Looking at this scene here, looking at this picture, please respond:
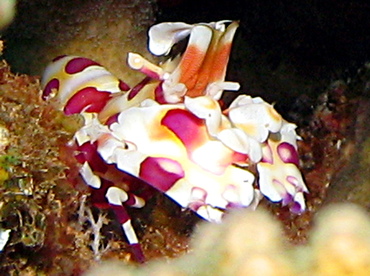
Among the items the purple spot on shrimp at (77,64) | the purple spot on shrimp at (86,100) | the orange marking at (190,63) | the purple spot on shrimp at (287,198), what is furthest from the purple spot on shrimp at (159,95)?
the purple spot on shrimp at (77,64)

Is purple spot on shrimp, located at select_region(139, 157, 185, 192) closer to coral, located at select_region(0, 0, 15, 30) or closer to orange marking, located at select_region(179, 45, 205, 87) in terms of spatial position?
orange marking, located at select_region(179, 45, 205, 87)

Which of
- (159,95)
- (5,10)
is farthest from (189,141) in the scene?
(5,10)

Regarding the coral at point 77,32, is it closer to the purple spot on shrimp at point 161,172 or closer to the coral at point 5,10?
the coral at point 5,10

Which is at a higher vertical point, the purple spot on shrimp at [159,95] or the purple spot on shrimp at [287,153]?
the purple spot on shrimp at [159,95]

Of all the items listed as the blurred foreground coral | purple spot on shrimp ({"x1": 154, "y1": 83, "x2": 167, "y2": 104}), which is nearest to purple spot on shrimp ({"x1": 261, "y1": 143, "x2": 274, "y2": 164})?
purple spot on shrimp ({"x1": 154, "y1": 83, "x2": 167, "y2": 104})

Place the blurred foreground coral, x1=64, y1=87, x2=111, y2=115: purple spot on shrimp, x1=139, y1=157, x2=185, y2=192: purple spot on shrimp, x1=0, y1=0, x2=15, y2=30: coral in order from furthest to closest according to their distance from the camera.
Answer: x1=64, y1=87, x2=111, y2=115: purple spot on shrimp < x1=139, y1=157, x2=185, y2=192: purple spot on shrimp < x1=0, y1=0, x2=15, y2=30: coral < the blurred foreground coral

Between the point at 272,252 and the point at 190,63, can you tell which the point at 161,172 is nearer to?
the point at 190,63
